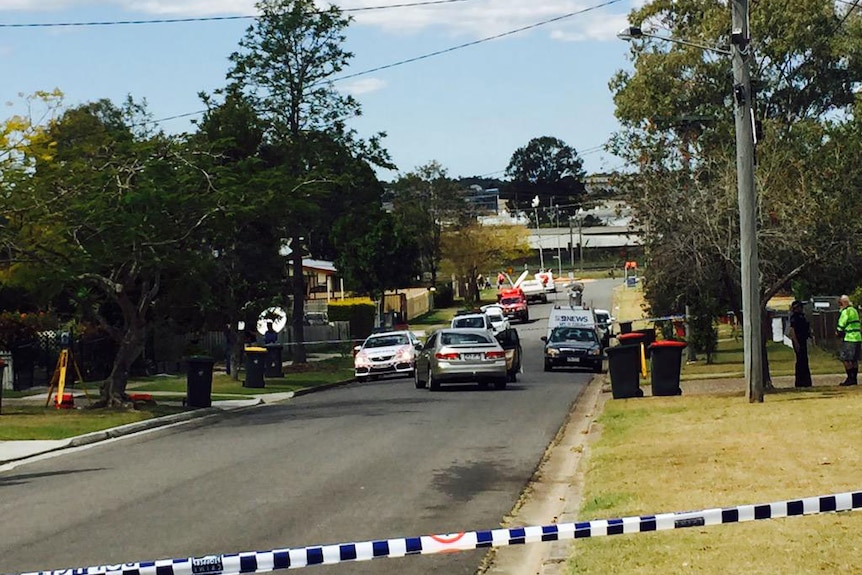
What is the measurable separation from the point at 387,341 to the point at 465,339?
35.6 feet

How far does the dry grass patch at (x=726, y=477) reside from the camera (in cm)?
965

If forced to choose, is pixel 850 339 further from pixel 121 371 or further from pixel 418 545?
pixel 418 545

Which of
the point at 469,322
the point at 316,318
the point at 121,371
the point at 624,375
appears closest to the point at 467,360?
the point at 624,375

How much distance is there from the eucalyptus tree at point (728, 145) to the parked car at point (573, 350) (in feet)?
8.85

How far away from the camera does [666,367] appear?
28.2 meters

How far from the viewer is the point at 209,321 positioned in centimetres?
4500

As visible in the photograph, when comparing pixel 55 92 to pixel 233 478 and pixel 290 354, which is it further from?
pixel 290 354

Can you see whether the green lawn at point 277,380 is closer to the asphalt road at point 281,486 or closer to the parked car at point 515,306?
the asphalt road at point 281,486

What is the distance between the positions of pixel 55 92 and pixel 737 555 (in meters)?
23.8

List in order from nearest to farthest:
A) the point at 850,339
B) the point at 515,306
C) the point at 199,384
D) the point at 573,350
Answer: the point at 850,339 → the point at 199,384 → the point at 573,350 → the point at 515,306

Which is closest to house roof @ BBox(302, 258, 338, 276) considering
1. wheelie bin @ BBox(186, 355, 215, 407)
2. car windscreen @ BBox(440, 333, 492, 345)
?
car windscreen @ BBox(440, 333, 492, 345)

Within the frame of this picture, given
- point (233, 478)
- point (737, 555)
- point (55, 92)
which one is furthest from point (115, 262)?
point (737, 555)

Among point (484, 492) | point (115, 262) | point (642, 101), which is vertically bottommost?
point (484, 492)

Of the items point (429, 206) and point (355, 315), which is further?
point (429, 206)
